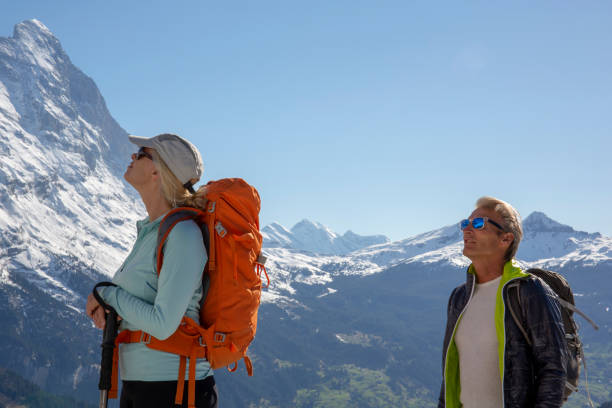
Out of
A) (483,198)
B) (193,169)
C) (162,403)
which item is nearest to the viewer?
(162,403)

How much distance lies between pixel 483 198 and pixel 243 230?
10.2 feet

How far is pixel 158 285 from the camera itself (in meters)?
4.63

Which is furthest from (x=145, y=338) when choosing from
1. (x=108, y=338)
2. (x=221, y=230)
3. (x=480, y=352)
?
(x=480, y=352)

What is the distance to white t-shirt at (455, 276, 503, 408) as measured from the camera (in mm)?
5480

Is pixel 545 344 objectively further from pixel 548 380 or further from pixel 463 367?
pixel 463 367

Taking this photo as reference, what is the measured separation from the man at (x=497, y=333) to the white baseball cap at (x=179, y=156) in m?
3.23

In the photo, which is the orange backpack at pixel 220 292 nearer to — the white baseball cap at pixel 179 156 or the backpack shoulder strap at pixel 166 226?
the backpack shoulder strap at pixel 166 226

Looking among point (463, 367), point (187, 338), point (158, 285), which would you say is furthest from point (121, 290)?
point (463, 367)

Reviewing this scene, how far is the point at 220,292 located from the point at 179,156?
4.80 feet

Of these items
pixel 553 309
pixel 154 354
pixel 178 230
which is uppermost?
pixel 178 230

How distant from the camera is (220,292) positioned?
4.78m

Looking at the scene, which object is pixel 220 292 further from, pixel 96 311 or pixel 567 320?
pixel 567 320

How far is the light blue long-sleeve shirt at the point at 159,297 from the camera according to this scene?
14.9ft

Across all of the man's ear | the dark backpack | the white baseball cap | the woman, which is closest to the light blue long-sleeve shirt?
the woman
